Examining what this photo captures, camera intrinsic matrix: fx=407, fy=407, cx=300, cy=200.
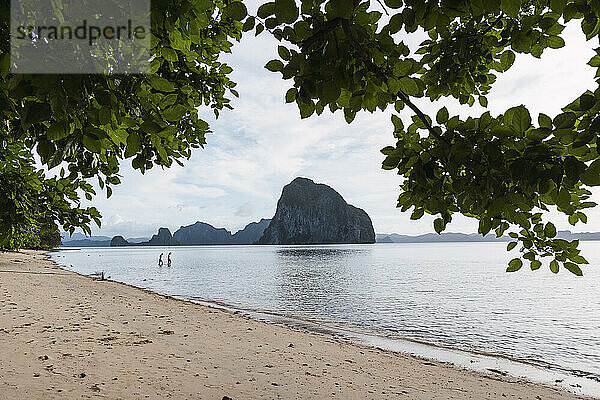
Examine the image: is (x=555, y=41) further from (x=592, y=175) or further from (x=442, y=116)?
(x=592, y=175)

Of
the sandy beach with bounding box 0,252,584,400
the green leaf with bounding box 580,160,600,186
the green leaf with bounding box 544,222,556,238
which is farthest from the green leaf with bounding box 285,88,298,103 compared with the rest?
the sandy beach with bounding box 0,252,584,400

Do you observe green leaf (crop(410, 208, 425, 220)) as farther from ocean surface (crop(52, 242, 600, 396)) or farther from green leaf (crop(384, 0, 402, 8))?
ocean surface (crop(52, 242, 600, 396))

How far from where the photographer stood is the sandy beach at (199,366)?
696cm

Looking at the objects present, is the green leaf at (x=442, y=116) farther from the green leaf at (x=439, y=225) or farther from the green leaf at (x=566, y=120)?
the green leaf at (x=439, y=225)

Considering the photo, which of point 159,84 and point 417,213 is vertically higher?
point 159,84

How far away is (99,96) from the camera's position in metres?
1.85

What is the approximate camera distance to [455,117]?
2488 millimetres

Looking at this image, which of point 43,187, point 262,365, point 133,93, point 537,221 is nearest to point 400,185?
point 537,221

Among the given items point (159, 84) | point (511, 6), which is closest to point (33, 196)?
point (159, 84)

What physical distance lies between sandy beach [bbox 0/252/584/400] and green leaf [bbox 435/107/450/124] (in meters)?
6.14

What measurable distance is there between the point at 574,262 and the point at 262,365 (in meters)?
7.83

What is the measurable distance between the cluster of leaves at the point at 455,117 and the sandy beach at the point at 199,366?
583 cm

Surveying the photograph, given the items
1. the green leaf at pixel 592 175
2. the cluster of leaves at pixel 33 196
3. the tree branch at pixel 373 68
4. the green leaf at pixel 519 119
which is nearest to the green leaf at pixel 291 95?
the tree branch at pixel 373 68

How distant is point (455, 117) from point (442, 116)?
82mm
